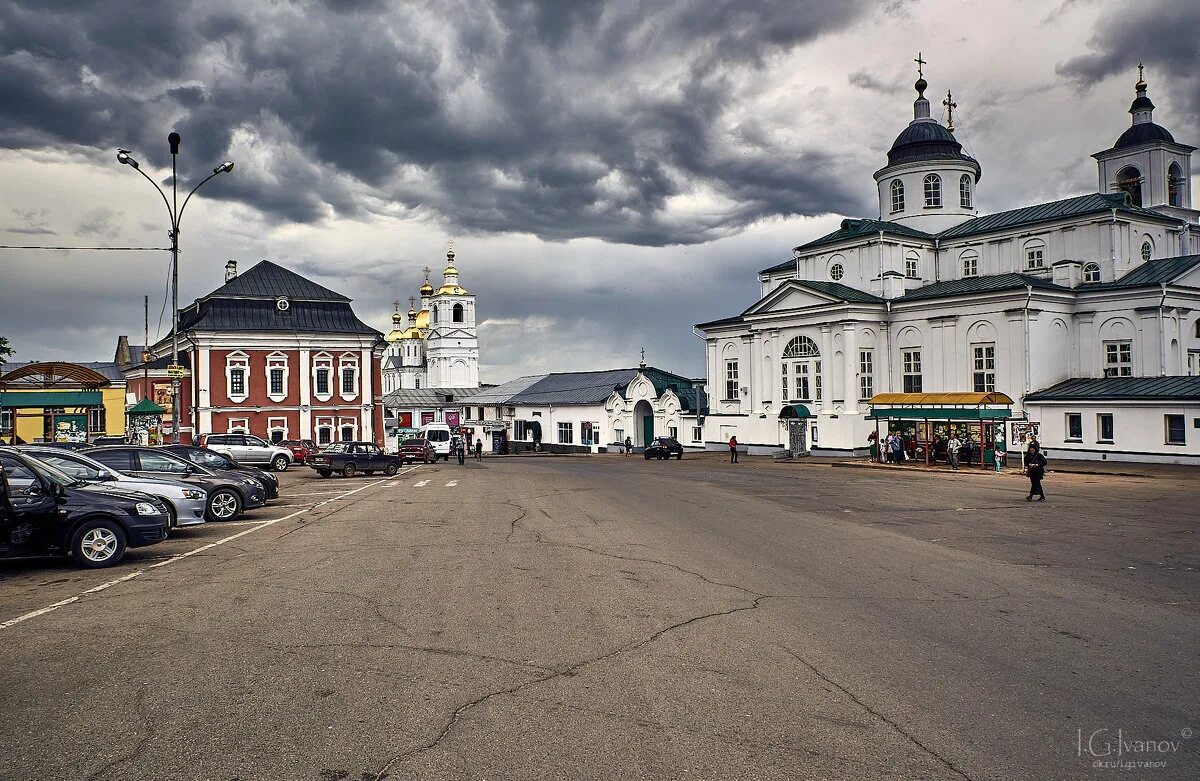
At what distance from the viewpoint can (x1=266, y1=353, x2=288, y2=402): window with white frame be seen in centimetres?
5991

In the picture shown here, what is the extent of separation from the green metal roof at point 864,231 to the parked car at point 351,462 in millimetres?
32854

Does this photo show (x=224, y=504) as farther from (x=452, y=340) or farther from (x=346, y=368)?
(x=452, y=340)

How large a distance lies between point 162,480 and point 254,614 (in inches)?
339

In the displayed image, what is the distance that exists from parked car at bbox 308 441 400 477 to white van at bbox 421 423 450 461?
75.7ft

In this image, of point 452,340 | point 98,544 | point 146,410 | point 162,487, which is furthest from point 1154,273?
point 452,340

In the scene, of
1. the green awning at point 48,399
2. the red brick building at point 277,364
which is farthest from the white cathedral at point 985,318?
the green awning at point 48,399

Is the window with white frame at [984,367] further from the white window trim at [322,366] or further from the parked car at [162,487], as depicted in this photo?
the white window trim at [322,366]

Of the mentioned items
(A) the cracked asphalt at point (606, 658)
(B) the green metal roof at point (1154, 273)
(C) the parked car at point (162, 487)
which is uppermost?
(B) the green metal roof at point (1154, 273)

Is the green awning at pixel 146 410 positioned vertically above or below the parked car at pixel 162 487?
above

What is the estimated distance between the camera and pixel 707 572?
1177 cm

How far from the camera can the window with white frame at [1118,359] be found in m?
44.8

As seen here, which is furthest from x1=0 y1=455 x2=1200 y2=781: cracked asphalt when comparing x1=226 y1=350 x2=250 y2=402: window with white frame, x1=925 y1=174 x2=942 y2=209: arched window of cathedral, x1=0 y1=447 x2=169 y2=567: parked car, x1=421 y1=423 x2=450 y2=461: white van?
x1=226 y1=350 x2=250 y2=402: window with white frame

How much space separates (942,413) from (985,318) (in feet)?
41.1

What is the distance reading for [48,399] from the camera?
36.6 metres
